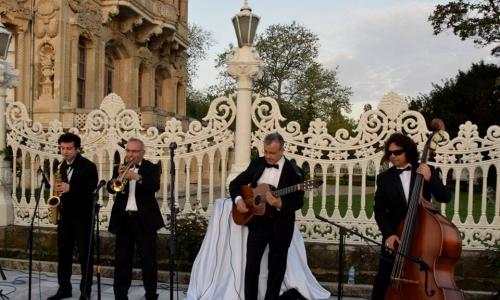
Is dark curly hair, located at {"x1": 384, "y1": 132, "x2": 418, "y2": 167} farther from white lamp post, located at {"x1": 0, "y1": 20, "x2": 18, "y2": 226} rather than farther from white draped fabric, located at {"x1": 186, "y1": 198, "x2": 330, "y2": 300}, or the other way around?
white lamp post, located at {"x1": 0, "y1": 20, "x2": 18, "y2": 226}

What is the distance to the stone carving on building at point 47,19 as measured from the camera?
18875mm

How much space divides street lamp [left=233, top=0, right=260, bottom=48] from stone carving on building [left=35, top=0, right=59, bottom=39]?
45.8ft

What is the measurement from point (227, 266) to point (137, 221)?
121 cm

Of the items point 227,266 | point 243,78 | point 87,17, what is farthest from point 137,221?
point 87,17

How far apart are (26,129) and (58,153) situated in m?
0.72

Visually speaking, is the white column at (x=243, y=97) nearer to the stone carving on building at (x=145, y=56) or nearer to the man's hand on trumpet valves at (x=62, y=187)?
the man's hand on trumpet valves at (x=62, y=187)

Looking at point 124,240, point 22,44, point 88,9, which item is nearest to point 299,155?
point 124,240

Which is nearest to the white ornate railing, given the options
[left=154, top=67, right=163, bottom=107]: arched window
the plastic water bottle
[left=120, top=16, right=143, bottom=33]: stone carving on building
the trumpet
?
the plastic water bottle

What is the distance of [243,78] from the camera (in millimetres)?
7035

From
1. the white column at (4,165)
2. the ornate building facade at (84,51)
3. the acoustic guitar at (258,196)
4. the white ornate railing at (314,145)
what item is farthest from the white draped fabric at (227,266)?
the ornate building facade at (84,51)

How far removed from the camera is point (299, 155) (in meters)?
6.98

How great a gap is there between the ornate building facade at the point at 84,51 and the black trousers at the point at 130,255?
13972 mm

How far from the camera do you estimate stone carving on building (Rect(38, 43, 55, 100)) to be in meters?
19.1

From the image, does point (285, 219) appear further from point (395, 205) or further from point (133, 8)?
point (133, 8)
